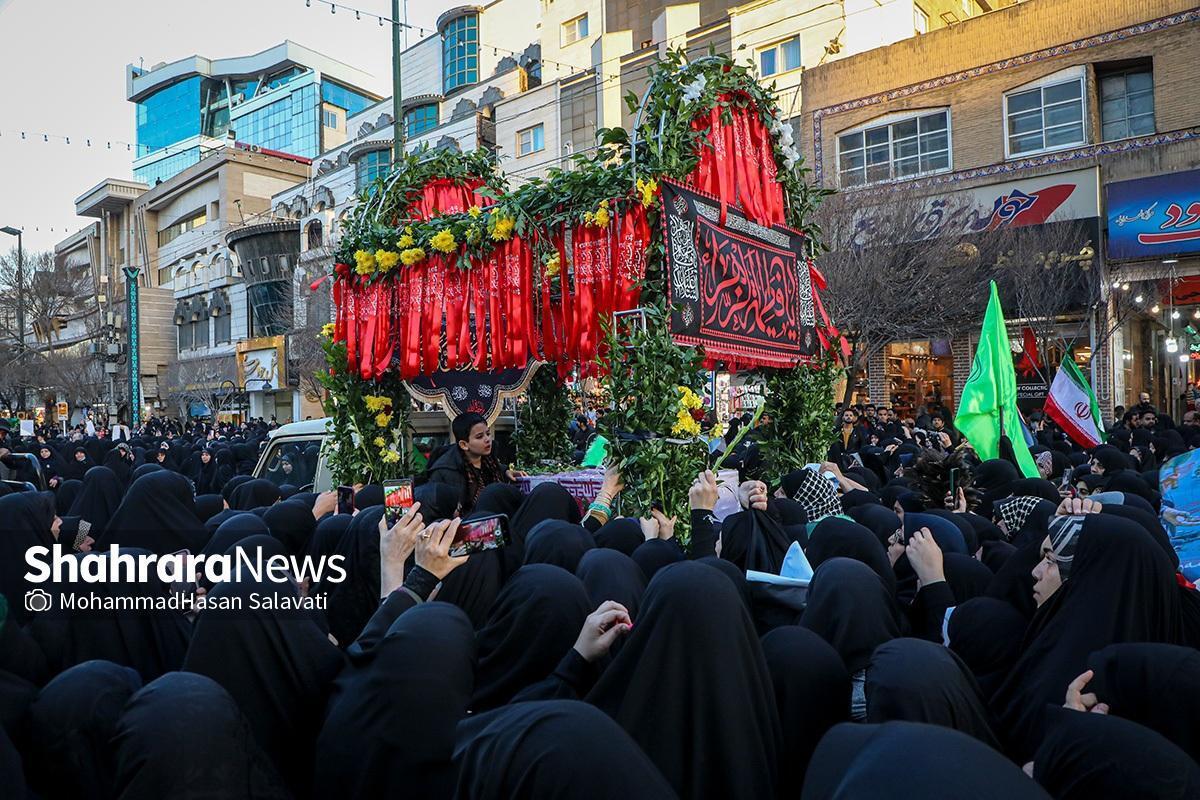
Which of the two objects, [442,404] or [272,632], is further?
[442,404]

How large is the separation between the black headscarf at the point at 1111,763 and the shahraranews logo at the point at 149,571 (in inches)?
88.0

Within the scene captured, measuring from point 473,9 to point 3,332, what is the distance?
25.2 meters

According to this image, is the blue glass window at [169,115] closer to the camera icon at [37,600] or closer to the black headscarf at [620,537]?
the camera icon at [37,600]

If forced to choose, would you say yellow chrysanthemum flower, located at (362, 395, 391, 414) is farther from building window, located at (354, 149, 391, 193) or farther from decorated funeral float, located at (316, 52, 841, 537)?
building window, located at (354, 149, 391, 193)

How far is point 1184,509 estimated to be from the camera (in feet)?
15.0

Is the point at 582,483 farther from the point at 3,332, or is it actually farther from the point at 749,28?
the point at 3,332

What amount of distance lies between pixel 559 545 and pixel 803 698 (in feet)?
4.88

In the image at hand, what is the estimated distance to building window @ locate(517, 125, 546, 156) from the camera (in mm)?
31422

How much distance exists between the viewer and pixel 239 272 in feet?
142

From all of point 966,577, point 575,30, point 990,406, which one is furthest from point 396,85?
point 575,30

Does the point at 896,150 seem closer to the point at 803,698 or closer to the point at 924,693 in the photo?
the point at 803,698

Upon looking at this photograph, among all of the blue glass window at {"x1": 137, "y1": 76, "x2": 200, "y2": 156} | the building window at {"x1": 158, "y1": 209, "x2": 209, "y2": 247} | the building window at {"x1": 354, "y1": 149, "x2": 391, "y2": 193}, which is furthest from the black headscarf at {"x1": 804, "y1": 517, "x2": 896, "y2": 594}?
the blue glass window at {"x1": 137, "y1": 76, "x2": 200, "y2": 156}

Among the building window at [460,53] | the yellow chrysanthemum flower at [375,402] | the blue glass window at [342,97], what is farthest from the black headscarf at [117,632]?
the blue glass window at [342,97]

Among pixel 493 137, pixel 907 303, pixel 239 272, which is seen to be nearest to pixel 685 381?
pixel 907 303
